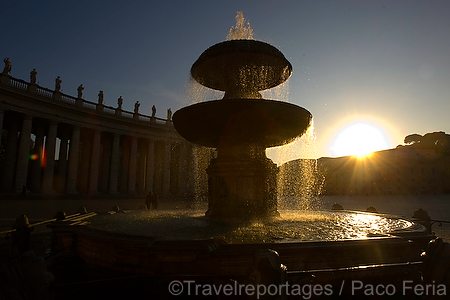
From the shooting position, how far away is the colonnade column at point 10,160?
31225 mm

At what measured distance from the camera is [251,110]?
25.0 ft

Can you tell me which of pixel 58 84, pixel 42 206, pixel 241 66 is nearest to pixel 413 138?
pixel 58 84

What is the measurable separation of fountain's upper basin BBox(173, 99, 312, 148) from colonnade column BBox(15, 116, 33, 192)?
1178 inches

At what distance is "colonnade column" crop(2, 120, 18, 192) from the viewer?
31225 mm

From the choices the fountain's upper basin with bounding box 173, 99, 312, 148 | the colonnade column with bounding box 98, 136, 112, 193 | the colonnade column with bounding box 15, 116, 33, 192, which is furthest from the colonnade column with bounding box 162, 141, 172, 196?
the fountain's upper basin with bounding box 173, 99, 312, 148

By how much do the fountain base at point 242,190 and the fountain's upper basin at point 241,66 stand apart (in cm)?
279

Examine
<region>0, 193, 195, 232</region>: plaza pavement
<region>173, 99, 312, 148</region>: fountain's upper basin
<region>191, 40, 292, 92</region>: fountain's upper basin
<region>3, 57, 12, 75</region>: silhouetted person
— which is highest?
<region>3, 57, 12, 75</region>: silhouetted person

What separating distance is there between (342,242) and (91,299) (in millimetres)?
3813

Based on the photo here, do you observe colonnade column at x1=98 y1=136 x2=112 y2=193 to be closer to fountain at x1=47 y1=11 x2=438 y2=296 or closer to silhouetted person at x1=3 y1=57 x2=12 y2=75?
silhouetted person at x1=3 y1=57 x2=12 y2=75

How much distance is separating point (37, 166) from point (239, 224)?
3668 cm

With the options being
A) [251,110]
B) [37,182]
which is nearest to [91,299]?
[251,110]

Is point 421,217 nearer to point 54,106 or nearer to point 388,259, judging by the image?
point 388,259

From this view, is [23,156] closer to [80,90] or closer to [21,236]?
[80,90]

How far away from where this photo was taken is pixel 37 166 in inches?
1405
